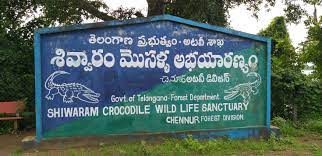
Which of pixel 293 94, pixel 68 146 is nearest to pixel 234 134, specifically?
A: pixel 293 94

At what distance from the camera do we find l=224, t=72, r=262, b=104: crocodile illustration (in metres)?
7.83

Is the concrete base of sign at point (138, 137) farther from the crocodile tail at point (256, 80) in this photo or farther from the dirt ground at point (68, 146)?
the crocodile tail at point (256, 80)

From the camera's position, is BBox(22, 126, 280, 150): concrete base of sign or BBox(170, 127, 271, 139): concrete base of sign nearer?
BBox(22, 126, 280, 150): concrete base of sign

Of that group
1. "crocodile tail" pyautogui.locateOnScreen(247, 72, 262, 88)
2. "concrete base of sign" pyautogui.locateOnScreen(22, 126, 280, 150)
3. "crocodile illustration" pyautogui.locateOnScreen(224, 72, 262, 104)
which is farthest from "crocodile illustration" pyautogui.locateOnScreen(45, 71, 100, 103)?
"crocodile tail" pyautogui.locateOnScreen(247, 72, 262, 88)

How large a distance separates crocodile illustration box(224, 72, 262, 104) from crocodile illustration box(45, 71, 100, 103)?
8.27 ft

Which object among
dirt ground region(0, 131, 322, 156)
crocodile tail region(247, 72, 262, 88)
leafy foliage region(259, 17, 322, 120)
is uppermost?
crocodile tail region(247, 72, 262, 88)

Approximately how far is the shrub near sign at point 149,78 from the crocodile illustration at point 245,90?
0.02 m

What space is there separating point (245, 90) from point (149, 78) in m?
1.92

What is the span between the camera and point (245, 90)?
793cm

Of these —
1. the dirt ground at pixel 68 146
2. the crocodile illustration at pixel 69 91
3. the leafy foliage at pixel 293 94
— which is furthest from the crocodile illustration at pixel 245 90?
the crocodile illustration at pixel 69 91

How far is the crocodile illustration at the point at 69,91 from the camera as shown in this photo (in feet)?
22.7

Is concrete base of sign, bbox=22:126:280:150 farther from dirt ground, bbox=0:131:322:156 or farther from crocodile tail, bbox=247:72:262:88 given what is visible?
crocodile tail, bbox=247:72:262:88

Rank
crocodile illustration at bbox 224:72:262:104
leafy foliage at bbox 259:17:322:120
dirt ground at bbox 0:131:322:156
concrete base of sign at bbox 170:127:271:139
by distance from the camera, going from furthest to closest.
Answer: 1. leafy foliage at bbox 259:17:322:120
2. crocodile illustration at bbox 224:72:262:104
3. concrete base of sign at bbox 170:127:271:139
4. dirt ground at bbox 0:131:322:156

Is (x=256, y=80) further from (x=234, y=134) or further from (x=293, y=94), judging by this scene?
(x=293, y=94)
